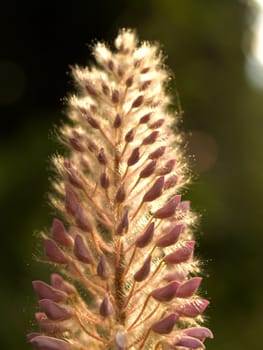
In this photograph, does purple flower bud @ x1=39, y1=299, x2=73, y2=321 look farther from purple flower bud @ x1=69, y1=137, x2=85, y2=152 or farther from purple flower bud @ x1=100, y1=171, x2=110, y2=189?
purple flower bud @ x1=69, y1=137, x2=85, y2=152

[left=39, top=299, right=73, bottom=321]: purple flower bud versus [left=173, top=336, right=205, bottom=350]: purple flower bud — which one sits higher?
[left=173, top=336, right=205, bottom=350]: purple flower bud

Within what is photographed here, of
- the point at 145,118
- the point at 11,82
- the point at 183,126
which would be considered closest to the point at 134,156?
the point at 145,118

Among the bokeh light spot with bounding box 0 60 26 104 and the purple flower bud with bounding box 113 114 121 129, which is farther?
the bokeh light spot with bounding box 0 60 26 104

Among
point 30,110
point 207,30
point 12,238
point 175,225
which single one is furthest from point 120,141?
point 207,30

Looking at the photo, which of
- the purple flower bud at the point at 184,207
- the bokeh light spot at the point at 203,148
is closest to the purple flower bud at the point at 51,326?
the purple flower bud at the point at 184,207

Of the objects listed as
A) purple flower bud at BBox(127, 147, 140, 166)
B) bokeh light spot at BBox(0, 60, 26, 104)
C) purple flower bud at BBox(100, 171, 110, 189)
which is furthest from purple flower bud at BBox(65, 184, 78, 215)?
bokeh light spot at BBox(0, 60, 26, 104)

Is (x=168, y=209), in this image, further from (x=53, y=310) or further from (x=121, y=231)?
(x=53, y=310)

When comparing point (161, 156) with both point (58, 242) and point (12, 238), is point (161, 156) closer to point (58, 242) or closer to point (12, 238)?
point (58, 242)
